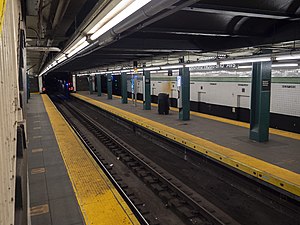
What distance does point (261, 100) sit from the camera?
8109 millimetres

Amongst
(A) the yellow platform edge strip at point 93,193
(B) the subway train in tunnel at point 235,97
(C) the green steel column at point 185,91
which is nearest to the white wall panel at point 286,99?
(B) the subway train in tunnel at point 235,97

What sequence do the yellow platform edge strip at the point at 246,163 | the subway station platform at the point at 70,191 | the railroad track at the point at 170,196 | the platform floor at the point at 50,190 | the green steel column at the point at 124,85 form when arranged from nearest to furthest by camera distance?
the platform floor at the point at 50,190
the subway station platform at the point at 70,191
the yellow platform edge strip at the point at 246,163
the railroad track at the point at 170,196
the green steel column at the point at 124,85

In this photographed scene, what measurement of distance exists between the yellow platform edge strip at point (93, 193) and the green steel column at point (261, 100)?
5.07 metres

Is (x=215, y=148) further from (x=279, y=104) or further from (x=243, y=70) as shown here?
(x=243, y=70)

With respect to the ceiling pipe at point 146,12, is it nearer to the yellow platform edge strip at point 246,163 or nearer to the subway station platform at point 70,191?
the subway station platform at point 70,191

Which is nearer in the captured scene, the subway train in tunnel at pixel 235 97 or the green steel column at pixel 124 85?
the subway train in tunnel at pixel 235 97

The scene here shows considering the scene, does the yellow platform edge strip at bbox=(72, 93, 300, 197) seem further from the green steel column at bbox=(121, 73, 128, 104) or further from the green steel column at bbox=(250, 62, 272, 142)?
the green steel column at bbox=(121, 73, 128, 104)

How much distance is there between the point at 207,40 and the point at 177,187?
4.44 m

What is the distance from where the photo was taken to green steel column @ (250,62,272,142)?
315 inches

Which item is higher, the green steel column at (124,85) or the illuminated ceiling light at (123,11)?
the illuminated ceiling light at (123,11)

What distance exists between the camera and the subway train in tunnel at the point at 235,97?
10023 millimetres

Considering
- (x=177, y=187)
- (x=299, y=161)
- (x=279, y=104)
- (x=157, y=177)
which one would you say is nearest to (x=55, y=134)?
(x=157, y=177)

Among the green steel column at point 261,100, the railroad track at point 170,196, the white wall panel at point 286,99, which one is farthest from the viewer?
the white wall panel at point 286,99

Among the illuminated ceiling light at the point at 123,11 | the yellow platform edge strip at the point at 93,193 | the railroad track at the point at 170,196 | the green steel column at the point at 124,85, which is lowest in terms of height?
the railroad track at the point at 170,196
